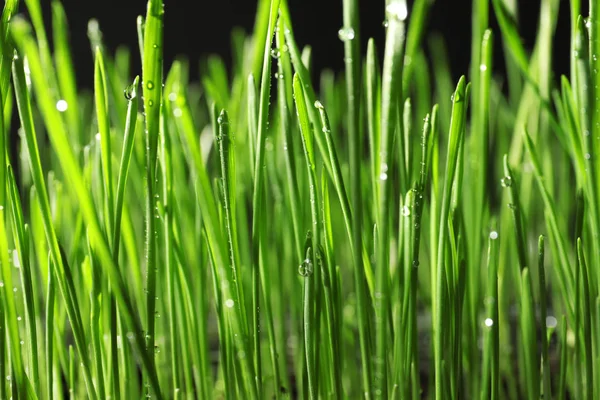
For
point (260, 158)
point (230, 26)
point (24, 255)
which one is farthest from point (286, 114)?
point (230, 26)

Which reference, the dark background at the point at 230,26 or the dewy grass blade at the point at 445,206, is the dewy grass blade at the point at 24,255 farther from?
the dark background at the point at 230,26

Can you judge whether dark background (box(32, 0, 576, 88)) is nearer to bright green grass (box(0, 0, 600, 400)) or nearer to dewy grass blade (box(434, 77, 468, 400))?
bright green grass (box(0, 0, 600, 400))

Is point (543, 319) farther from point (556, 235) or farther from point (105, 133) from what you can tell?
point (105, 133)

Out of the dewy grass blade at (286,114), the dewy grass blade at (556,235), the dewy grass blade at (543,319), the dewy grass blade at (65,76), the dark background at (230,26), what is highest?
the dark background at (230,26)

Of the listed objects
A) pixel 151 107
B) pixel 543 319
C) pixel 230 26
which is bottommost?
pixel 543 319

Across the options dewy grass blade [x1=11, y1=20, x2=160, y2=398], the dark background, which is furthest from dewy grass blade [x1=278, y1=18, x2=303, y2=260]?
the dark background

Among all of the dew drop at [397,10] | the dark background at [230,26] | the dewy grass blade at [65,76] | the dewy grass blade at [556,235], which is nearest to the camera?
the dew drop at [397,10]

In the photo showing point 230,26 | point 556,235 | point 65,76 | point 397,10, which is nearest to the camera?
point 397,10

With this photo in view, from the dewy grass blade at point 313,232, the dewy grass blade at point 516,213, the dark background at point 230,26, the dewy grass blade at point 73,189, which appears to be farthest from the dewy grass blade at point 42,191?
the dark background at point 230,26

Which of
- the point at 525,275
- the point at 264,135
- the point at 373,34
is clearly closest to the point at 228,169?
the point at 264,135

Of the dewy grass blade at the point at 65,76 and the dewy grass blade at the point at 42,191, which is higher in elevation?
the dewy grass blade at the point at 65,76

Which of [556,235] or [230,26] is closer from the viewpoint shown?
[556,235]
